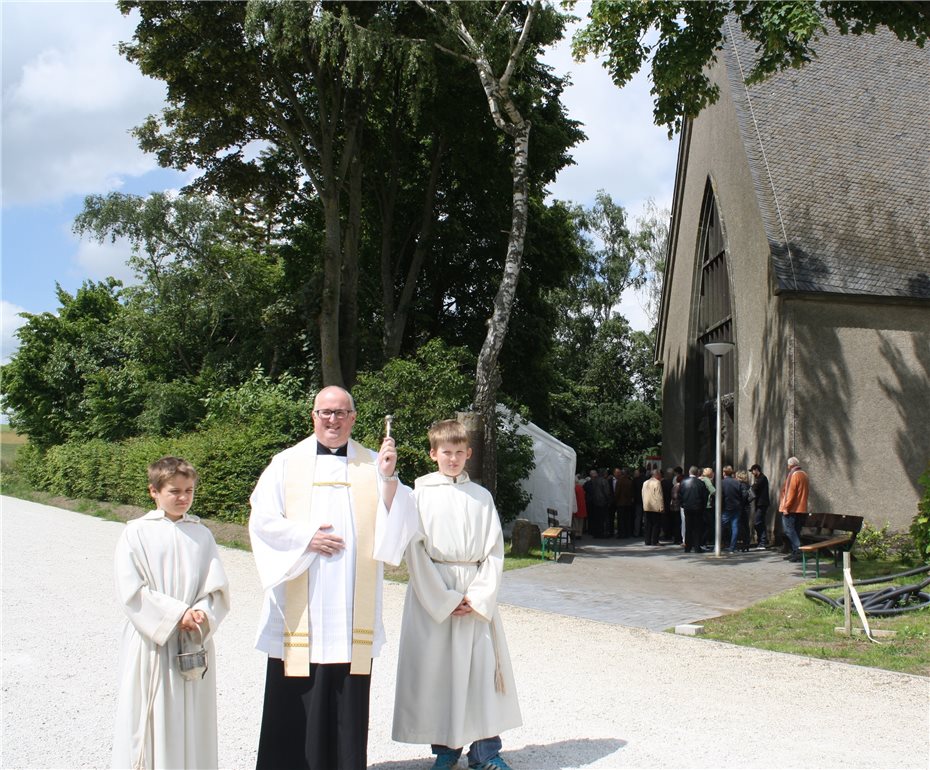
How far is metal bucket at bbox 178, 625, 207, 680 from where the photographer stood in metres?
4.60

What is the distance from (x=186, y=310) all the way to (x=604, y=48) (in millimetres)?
20369

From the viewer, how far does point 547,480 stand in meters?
22.5

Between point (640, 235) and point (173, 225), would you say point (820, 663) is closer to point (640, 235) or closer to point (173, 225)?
point (173, 225)

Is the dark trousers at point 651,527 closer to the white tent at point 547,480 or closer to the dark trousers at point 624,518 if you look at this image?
the white tent at point 547,480

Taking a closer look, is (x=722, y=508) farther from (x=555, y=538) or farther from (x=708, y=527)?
(x=555, y=538)

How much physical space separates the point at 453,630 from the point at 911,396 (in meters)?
17.3

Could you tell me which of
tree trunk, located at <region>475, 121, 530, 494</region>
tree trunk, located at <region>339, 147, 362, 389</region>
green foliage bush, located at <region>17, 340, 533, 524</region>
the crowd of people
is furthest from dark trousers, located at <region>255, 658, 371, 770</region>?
tree trunk, located at <region>339, 147, 362, 389</region>

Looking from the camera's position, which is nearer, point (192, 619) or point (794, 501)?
point (192, 619)

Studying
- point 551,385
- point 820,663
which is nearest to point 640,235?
point 551,385

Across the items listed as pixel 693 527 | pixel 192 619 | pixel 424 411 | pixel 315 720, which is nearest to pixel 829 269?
pixel 693 527

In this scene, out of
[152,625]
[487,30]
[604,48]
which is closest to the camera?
[152,625]

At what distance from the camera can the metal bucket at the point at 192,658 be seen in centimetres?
460

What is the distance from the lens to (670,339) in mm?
32219

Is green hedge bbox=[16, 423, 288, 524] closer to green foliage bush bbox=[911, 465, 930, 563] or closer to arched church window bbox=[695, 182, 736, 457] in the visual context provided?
arched church window bbox=[695, 182, 736, 457]
